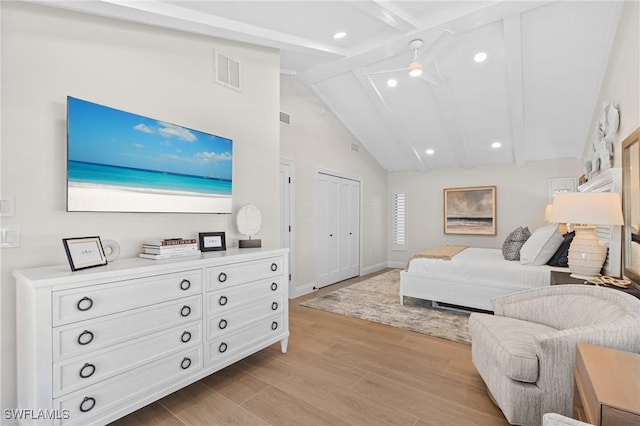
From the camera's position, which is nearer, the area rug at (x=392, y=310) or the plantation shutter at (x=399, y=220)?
the area rug at (x=392, y=310)

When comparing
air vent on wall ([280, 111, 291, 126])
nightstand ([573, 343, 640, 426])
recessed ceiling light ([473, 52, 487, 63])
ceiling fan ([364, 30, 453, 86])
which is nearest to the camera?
nightstand ([573, 343, 640, 426])

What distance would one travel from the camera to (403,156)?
21.9 ft

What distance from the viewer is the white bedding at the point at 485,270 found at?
133 inches

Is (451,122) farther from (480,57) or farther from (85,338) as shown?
(85,338)

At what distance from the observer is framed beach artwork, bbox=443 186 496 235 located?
6.31m

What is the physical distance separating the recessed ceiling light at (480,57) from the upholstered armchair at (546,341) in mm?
3072

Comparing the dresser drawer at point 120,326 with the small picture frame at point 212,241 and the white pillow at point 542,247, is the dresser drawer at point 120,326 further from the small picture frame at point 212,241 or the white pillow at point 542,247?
the white pillow at point 542,247

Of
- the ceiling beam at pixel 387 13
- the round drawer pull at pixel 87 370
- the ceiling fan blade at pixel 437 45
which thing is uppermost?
the ceiling beam at pixel 387 13

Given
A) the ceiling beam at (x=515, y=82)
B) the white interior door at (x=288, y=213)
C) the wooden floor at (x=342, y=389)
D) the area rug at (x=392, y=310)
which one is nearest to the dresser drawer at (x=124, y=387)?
the wooden floor at (x=342, y=389)

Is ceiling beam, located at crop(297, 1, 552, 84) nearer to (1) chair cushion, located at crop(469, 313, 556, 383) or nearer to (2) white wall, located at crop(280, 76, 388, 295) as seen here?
(2) white wall, located at crop(280, 76, 388, 295)

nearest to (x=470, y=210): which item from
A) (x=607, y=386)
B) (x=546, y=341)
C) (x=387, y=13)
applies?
(x=387, y=13)

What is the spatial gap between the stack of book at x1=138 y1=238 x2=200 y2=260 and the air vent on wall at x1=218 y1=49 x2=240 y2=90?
1.57 metres

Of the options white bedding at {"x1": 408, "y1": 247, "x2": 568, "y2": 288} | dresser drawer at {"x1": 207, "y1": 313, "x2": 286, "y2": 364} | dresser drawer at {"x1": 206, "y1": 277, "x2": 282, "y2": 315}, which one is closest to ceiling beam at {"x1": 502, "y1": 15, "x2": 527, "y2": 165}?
white bedding at {"x1": 408, "y1": 247, "x2": 568, "y2": 288}

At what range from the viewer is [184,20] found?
2402mm
